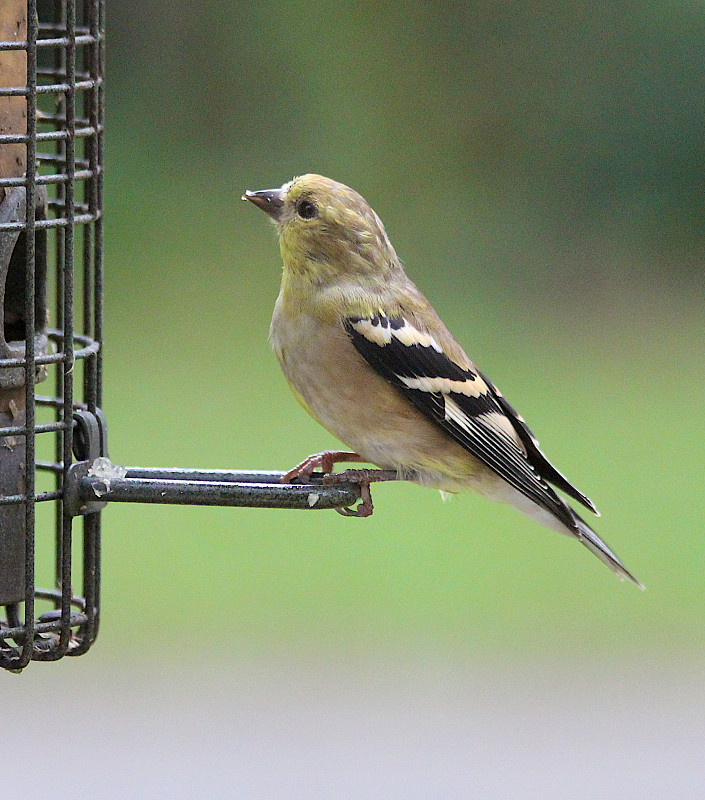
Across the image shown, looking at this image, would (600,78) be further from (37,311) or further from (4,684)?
(37,311)

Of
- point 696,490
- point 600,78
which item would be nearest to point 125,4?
point 600,78

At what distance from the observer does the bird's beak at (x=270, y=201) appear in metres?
4.48

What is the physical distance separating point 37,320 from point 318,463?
0.96m

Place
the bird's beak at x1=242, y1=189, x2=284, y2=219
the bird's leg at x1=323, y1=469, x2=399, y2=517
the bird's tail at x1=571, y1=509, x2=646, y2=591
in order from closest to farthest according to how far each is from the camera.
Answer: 1. the bird's leg at x1=323, y1=469, x2=399, y2=517
2. the bird's beak at x1=242, y1=189, x2=284, y2=219
3. the bird's tail at x1=571, y1=509, x2=646, y2=591

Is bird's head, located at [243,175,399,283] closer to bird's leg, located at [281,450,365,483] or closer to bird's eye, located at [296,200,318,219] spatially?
bird's eye, located at [296,200,318,219]

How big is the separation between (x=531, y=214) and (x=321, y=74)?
2894 mm

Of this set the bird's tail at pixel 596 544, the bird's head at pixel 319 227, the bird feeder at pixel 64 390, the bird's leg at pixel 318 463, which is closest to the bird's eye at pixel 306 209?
the bird's head at pixel 319 227

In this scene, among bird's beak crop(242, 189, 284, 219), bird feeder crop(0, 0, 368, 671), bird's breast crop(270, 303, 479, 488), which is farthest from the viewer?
bird's beak crop(242, 189, 284, 219)

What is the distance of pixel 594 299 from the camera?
1589 cm

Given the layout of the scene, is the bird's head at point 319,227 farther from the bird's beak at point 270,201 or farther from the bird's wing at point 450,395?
the bird's wing at point 450,395

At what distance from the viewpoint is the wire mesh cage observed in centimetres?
370

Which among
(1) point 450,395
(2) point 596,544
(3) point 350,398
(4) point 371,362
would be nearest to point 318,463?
(3) point 350,398

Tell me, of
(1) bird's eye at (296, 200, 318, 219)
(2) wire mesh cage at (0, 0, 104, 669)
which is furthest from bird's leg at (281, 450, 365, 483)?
(1) bird's eye at (296, 200, 318, 219)

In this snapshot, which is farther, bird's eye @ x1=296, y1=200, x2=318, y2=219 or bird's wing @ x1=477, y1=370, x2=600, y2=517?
bird's wing @ x1=477, y1=370, x2=600, y2=517
